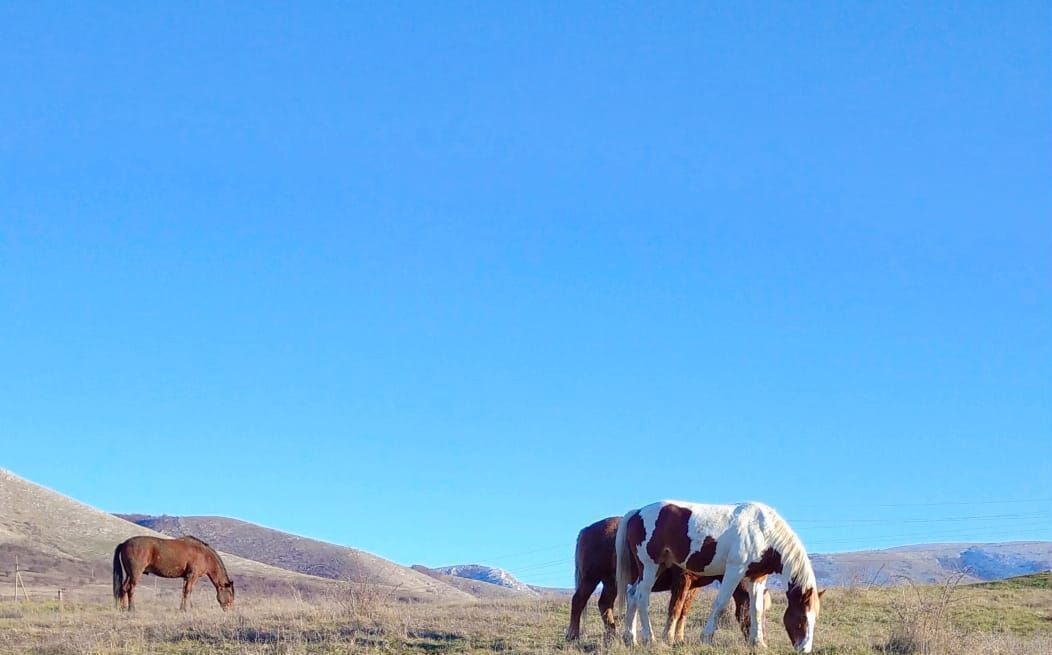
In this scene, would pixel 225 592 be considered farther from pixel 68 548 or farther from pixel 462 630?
pixel 68 548

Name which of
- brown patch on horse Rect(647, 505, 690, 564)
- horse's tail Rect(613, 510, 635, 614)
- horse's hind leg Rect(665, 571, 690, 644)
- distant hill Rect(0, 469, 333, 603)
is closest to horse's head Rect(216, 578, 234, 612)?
horse's tail Rect(613, 510, 635, 614)

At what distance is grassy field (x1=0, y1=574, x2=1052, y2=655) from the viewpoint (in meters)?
15.5

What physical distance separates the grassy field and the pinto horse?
1.88 ft

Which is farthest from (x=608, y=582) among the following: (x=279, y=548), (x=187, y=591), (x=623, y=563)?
(x=279, y=548)

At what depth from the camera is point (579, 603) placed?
707 inches

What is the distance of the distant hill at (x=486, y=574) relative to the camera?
171 meters

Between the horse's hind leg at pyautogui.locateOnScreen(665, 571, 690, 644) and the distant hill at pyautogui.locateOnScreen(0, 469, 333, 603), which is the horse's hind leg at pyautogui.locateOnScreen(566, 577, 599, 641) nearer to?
the horse's hind leg at pyautogui.locateOnScreen(665, 571, 690, 644)

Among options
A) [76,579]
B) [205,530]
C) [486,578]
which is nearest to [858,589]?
[76,579]

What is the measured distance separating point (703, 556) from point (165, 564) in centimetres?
1769

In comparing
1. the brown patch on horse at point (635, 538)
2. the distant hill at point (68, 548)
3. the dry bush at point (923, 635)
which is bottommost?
the dry bush at point (923, 635)

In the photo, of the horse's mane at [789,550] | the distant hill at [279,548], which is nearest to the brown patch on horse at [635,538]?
the horse's mane at [789,550]

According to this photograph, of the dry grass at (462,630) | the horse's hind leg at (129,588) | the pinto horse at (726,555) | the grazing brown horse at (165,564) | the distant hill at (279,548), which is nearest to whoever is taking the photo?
the dry grass at (462,630)

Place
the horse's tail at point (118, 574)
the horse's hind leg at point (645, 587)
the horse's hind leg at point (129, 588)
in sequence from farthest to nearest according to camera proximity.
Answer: the horse's tail at point (118, 574)
the horse's hind leg at point (129, 588)
the horse's hind leg at point (645, 587)

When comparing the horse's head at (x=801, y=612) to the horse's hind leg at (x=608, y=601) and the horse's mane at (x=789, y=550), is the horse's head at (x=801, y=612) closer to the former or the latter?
the horse's mane at (x=789, y=550)
